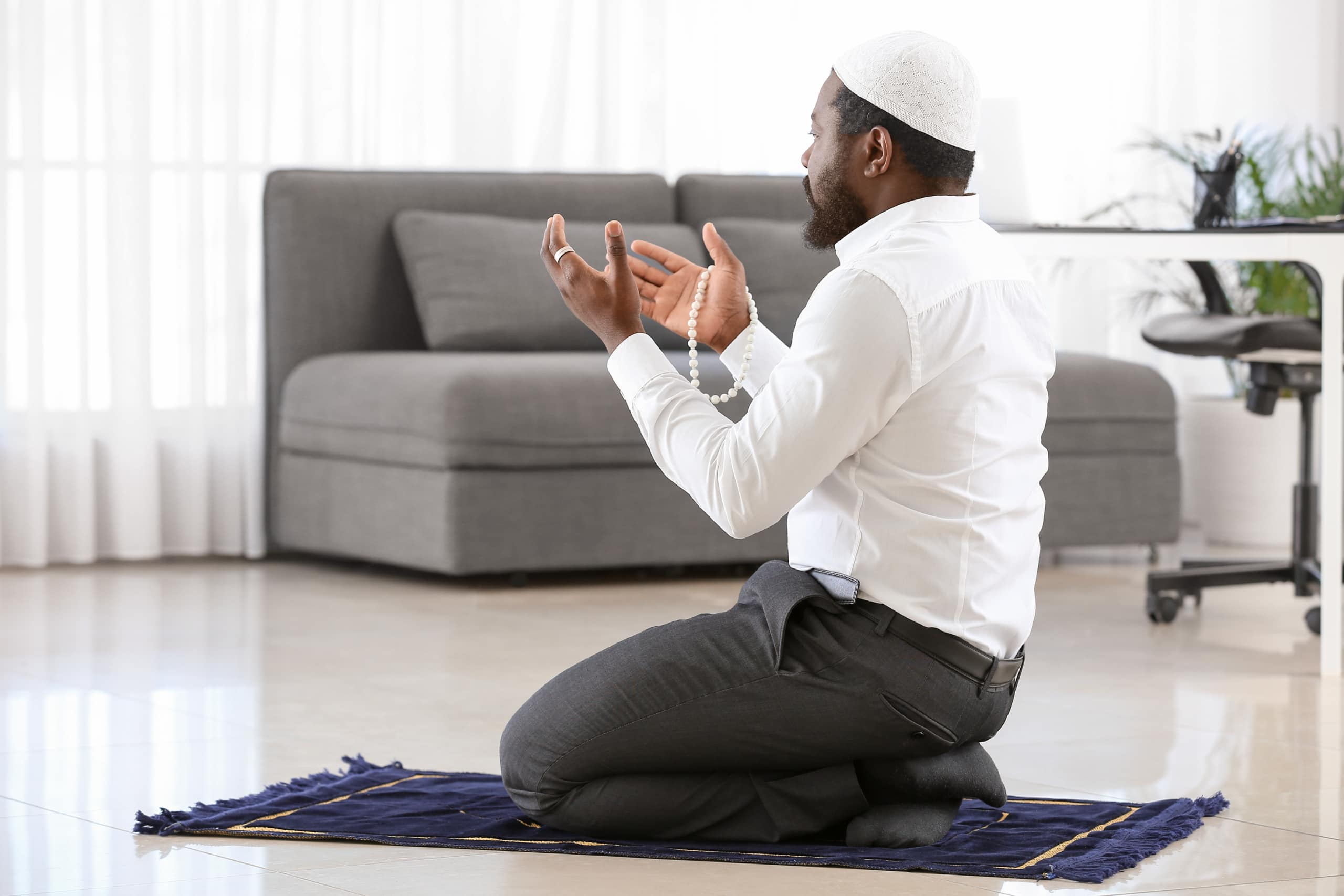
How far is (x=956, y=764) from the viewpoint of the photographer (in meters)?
1.99

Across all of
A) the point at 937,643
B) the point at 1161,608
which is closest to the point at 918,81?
the point at 937,643

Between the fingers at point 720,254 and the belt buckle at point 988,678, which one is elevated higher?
the fingers at point 720,254

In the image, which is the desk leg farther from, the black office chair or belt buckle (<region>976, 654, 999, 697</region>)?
belt buckle (<region>976, 654, 999, 697</region>)

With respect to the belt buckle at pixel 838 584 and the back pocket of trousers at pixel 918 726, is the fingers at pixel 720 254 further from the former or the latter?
the back pocket of trousers at pixel 918 726

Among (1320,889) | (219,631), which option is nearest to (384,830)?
(1320,889)

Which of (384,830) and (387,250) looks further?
(387,250)

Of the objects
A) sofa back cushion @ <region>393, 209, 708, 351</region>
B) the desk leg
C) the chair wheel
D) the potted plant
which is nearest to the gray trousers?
the desk leg

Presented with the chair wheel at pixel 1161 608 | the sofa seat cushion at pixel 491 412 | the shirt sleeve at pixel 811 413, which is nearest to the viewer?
→ the shirt sleeve at pixel 811 413

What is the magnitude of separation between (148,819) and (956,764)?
0.86 meters

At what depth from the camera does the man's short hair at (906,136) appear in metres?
1.91

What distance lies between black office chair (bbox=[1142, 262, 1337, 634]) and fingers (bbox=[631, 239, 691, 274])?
179 cm

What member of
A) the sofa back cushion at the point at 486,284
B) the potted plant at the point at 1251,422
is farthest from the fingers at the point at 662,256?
the potted plant at the point at 1251,422

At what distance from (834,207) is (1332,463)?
1486 mm

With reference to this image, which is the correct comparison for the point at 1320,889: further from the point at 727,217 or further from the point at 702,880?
the point at 727,217
